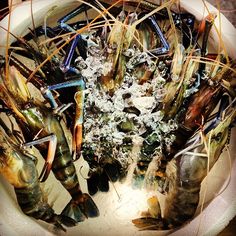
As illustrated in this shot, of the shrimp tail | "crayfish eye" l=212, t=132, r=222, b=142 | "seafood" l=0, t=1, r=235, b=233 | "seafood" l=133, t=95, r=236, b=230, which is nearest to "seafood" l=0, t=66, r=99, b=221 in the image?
"seafood" l=0, t=1, r=235, b=233

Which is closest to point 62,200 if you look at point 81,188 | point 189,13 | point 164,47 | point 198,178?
point 81,188

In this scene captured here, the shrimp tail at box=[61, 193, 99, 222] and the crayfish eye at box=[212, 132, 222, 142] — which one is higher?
the crayfish eye at box=[212, 132, 222, 142]

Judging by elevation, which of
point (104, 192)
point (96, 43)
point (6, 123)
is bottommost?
point (104, 192)

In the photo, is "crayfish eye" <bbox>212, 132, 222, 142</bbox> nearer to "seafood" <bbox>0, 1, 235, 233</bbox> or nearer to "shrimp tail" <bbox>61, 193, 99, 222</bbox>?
"seafood" <bbox>0, 1, 235, 233</bbox>

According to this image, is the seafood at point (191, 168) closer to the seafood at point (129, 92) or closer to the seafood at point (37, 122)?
the seafood at point (129, 92)

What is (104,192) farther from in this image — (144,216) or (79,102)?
(79,102)

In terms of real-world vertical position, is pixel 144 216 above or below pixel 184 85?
below

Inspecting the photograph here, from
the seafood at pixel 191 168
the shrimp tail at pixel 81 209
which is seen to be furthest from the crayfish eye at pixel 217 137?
the shrimp tail at pixel 81 209
